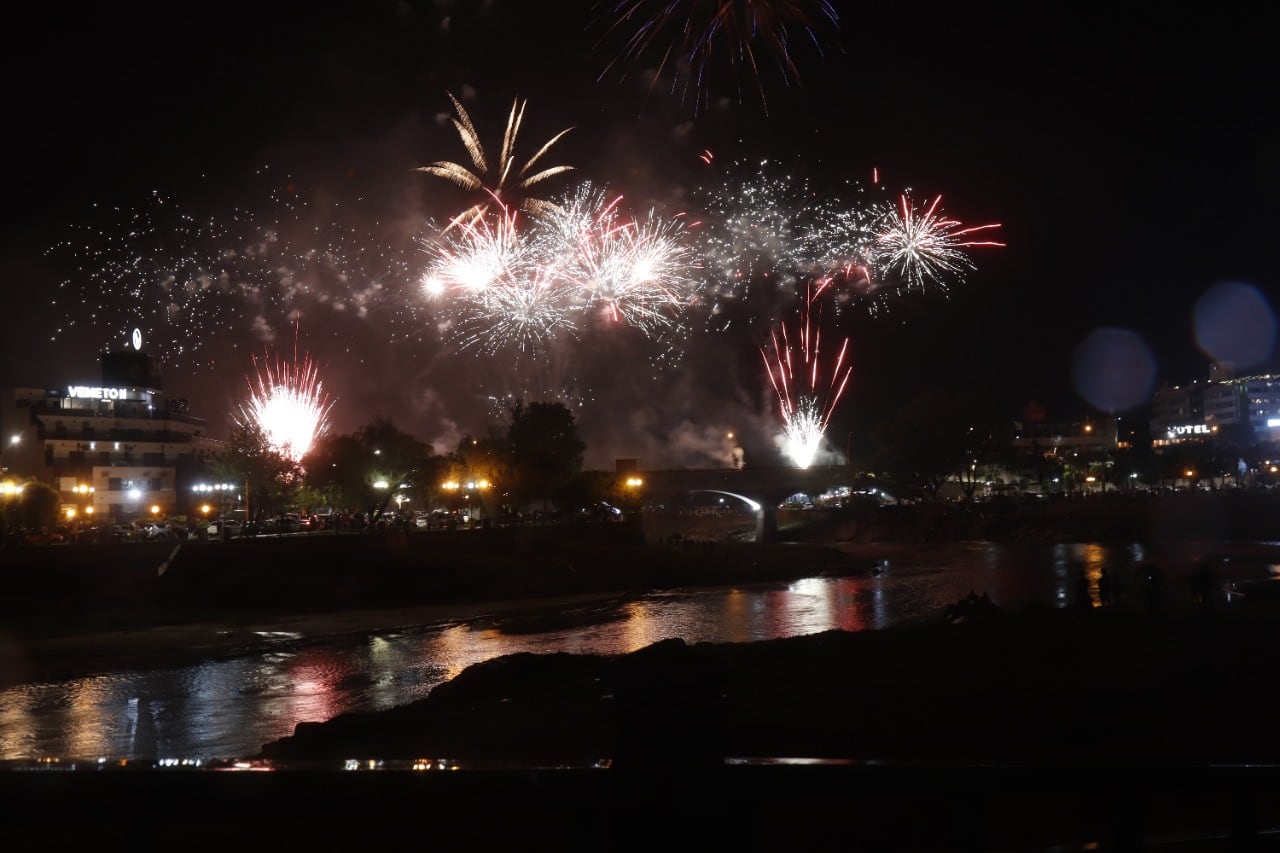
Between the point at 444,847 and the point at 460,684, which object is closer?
the point at 444,847

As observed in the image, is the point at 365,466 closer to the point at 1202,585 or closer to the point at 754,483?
the point at 754,483

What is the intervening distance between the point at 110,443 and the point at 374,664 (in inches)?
2045

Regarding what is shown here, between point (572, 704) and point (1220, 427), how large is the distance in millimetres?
158886

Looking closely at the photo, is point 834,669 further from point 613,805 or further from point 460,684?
point 613,805

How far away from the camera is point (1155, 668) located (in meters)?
14.7

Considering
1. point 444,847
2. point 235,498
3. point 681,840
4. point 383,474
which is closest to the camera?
point 681,840

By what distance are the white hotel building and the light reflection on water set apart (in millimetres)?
42437

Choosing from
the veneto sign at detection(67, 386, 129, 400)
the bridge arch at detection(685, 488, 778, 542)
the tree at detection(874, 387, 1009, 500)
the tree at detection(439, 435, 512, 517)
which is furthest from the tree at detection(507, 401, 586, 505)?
the tree at detection(874, 387, 1009, 500)

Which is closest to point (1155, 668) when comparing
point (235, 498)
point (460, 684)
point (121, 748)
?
point (460, 684)

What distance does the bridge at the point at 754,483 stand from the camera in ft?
288

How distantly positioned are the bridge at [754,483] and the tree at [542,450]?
10.7 m

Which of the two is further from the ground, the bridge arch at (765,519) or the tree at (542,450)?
the tree at (542,450)

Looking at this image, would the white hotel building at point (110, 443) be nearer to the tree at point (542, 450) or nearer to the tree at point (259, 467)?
the tree at point (259, 467)

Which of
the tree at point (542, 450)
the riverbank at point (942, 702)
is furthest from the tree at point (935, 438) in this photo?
the riverbank at point (942, 702)
